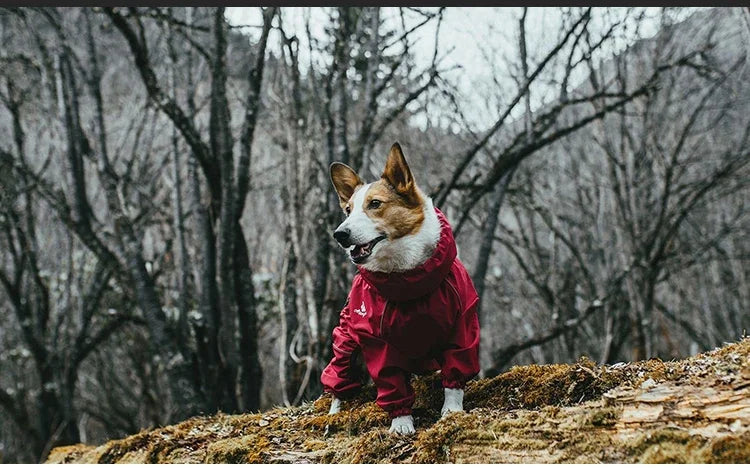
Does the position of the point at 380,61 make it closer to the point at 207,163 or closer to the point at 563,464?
the point at 207,163

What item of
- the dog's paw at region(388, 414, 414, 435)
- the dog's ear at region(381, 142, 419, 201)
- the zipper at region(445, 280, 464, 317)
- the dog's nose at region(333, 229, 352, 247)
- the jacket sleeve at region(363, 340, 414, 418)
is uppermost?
the dog's ear at region(381, 142, 419, 201)

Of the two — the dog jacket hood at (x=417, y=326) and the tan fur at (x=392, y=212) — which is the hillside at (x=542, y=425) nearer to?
the dog jacket hood at (x=417, y=326)

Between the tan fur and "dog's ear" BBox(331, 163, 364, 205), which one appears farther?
"dog's ear" BBox(331, 163, 364, 205)

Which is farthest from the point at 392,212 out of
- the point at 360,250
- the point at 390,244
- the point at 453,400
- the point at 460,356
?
the point at 453,400

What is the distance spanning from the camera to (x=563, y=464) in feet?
8.77

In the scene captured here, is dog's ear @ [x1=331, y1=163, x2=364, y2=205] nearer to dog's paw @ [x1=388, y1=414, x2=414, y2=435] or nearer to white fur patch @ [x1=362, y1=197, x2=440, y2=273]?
white fur patch @ [x1=362, y1=197, x2=440, y2=273]

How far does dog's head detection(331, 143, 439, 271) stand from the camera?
10.9ft

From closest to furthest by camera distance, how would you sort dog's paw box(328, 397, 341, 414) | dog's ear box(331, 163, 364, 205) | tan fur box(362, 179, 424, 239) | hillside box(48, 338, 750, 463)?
hillside box(48, 338, 750, 463) → tan fur box(362, 179, 424, 239) → dog's ear box(331, 163, 364, 205) → dog's paw box(328, 397, 341, 414)

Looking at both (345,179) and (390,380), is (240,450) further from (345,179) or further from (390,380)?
(345,179)

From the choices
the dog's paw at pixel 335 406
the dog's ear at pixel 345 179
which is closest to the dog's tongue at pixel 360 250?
the dog's ear at pixel 345 179

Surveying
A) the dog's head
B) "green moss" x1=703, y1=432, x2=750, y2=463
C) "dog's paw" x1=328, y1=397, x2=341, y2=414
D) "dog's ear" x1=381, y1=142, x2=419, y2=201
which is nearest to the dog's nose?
the dog's head

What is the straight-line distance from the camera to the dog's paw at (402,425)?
130 inches

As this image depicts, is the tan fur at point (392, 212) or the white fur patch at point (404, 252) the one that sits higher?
the tan fur at point (392, 212)

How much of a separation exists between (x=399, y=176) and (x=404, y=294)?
2.13 ft
